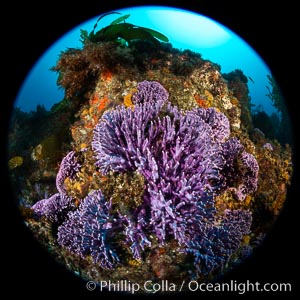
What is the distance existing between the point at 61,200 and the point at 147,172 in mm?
1361

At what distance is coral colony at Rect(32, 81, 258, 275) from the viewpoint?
2830 mm

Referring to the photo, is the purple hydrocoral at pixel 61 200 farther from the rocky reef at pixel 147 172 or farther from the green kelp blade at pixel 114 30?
the green kelp blade at pixel 114 30

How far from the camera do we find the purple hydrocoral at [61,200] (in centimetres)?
355

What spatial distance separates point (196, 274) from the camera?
3033mm

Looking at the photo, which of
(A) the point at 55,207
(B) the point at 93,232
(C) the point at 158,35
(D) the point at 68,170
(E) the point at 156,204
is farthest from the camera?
(C) the point at 158,35

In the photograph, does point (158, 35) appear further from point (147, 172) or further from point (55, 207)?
point (55, 207)

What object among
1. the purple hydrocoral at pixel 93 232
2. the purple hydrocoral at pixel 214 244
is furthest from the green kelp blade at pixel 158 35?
the purple hydrocoral at pixel 214 244

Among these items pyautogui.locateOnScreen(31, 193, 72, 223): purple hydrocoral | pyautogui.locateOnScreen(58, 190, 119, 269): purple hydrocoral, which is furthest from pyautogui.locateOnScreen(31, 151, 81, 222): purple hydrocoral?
pyautogui.locateOnScreen(58, 190, 119, 269): purple hydrocoral

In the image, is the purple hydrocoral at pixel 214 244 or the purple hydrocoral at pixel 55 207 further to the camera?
the purple hydrocoral at pixel 55 207

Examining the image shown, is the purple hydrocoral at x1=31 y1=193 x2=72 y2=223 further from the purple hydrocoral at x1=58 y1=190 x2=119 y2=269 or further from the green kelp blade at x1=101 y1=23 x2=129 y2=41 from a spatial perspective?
the green kelp blade at x1=101 y1=23 x2=129 y2=41

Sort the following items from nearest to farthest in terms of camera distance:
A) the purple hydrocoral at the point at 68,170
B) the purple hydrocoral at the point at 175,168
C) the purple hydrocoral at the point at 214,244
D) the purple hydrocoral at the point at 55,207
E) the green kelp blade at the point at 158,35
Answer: the purple hydrocoral at the point at 175,168, the purple hydrocoral at the point at 214,244, the purple hydrocoral at the point at 55,207, the purple hydrocoral at the point at 68,170, the green kelp blade at the point at 158,35

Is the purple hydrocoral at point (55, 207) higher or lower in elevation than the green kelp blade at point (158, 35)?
lower

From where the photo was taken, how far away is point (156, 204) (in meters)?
2.78

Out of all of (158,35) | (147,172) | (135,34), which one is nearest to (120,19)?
(135,34)
